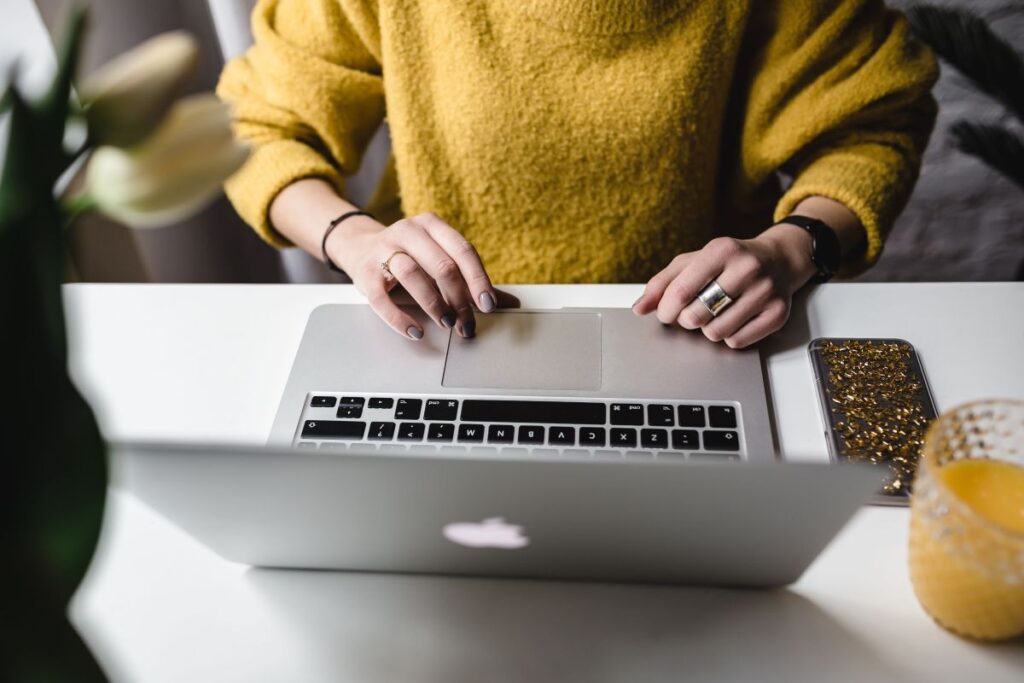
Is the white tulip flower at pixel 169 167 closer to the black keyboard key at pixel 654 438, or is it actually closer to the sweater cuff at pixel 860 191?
the black keyboard key at pixel 654 438

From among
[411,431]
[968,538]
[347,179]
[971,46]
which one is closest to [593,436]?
[411,431]

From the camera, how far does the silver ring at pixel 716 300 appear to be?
0.61m

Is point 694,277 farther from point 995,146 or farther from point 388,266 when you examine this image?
point 995,146

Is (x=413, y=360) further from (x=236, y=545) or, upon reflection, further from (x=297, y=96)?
(x=297, y=96)

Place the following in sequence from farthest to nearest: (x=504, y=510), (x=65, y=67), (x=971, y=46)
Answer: (x=971, y=46) → (x=504, y=510) → (x=65, y=67)

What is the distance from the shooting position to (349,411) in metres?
0.57

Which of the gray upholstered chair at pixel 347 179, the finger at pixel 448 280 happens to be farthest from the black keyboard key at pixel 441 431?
the gray upholstered chair at pixel 347 179

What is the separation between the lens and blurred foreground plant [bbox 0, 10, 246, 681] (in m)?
0.23

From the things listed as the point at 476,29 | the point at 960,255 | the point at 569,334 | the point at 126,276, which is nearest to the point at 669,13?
the point at 476,29

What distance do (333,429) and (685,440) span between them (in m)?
0.27

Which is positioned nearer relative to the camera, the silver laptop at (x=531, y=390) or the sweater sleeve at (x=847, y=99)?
the silver laptop at (x=531, y=390)

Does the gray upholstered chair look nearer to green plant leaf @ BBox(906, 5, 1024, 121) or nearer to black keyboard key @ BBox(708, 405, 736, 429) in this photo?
black keyboard key @ BBox(708, 405, 736, 429)

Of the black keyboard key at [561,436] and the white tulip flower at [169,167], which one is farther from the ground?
the black keyboard key at [561,436]

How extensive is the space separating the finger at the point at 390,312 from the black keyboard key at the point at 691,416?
23 cm
